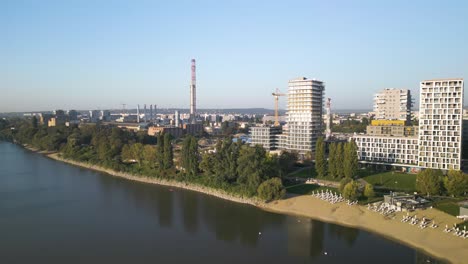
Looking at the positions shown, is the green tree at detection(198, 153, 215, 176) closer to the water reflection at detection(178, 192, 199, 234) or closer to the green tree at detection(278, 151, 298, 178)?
the water reflection at detection(178, 192, 199, 234)

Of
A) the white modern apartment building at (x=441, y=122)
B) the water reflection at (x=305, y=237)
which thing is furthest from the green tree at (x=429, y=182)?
the water reflection at (x=305, y=237)

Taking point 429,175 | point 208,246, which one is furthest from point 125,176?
point 429,175

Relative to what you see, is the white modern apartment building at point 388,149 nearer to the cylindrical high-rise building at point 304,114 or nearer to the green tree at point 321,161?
the cylindrical high-rise building at point 304,114

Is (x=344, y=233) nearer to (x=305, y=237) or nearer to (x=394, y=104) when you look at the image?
(x=305, y=237)

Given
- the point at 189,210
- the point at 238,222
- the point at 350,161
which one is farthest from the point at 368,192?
the point at 189,210

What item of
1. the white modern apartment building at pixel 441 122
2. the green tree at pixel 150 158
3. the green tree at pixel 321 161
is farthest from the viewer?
the green tree at pixel 150 158

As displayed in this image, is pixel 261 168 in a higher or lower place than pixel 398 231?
higher

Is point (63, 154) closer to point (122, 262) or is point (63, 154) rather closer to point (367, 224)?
point (122, 262)
